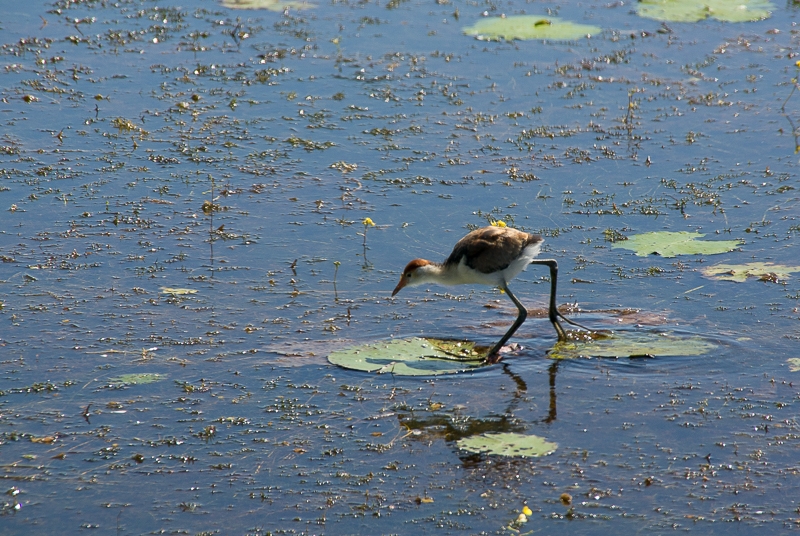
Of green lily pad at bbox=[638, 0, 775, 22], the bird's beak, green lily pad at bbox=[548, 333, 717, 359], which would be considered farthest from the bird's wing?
green lily pad at bbox=[638, 0, 775, 22]

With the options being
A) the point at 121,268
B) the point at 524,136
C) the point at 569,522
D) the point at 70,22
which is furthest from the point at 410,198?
the point at 70,22

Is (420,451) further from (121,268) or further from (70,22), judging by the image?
(70,22)

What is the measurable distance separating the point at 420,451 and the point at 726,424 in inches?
79.4

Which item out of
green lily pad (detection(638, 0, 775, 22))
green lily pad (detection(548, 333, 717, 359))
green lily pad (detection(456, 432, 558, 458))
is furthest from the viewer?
green lily pad (detection(638, 0, 775, 22))

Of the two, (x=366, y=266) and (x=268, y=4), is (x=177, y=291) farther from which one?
(x=268, y=4)

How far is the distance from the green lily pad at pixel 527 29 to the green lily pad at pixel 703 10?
4.12 ft

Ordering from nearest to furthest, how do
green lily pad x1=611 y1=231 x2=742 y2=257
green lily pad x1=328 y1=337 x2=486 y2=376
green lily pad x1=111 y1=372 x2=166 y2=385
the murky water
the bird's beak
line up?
the murky water → green lily pad x1=111 y1=372 x2=166 y2=385 → green lily pad x1=328 y1=337 x2=486 y2=376 → the bird's beak → green lily pad x1=611 y1=231 x2=742 y2=257

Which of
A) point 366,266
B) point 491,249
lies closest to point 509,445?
point 491,249

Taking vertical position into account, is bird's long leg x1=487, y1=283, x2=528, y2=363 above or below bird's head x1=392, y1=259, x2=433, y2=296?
below

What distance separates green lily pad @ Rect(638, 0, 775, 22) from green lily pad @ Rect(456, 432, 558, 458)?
1072 cm

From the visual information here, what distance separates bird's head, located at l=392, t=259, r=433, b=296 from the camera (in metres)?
7.76

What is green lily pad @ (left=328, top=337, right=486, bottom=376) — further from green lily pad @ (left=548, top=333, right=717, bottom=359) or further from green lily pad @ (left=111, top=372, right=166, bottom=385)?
green lily pad @ (left=111, top=372, right=166, bottom=385)

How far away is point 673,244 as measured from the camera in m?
9.02

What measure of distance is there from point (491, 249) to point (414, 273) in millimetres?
660
